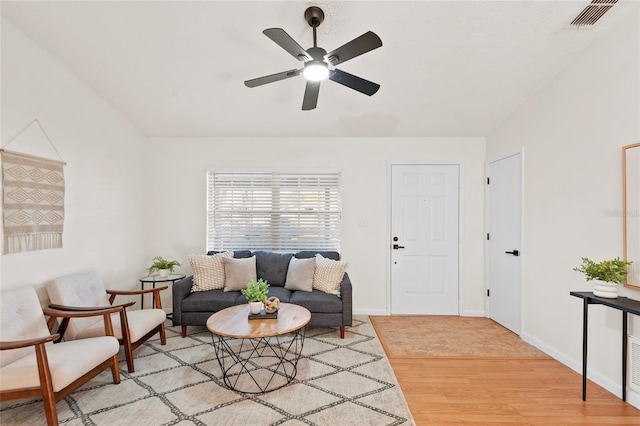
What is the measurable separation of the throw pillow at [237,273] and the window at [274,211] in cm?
64

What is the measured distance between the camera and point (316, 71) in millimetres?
2123

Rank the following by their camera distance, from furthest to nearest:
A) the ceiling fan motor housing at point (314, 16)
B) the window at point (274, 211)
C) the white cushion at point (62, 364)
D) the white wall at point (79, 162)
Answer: the window at point (274, 211) → the white wall at point (79, 162) → the ceiling fan motor housing at point (314, 16) → the white cushion at point (62, 364)

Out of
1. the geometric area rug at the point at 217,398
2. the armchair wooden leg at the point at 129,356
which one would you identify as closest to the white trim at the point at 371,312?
the geometric area rug at the point at 217,398

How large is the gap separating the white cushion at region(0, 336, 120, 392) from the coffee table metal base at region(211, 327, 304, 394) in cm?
84

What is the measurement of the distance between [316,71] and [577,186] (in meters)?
2.57

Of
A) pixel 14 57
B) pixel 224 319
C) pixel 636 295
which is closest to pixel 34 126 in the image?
pixel 14 57

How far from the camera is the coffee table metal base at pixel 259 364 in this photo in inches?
101

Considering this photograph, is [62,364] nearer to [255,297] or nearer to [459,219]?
[255,297]

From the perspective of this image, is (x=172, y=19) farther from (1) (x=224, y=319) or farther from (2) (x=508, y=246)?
(2) (x=508, y=246)

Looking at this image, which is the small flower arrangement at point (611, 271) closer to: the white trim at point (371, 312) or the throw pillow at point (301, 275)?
the white trim at point (371, 312)

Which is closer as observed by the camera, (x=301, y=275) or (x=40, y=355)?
(x=40, y=355)

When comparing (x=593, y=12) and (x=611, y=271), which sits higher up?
(x=593, y=12)

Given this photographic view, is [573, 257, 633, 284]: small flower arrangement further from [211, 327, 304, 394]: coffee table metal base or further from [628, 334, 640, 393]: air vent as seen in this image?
[211, 327, 304, 394]: coffee table metal base

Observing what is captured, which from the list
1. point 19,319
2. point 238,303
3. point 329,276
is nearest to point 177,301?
point 238,303
